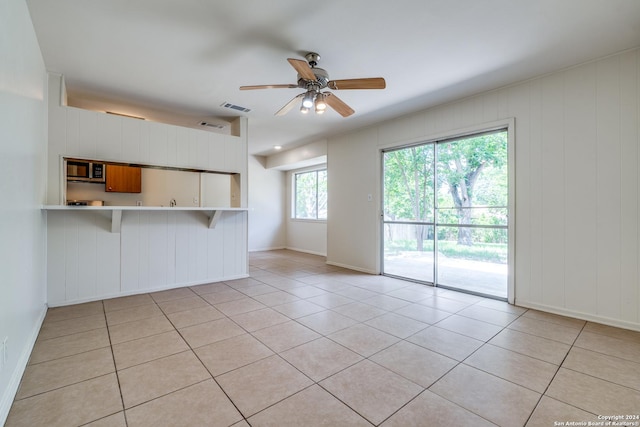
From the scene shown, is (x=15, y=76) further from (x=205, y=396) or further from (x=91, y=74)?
(x=205, y=396)

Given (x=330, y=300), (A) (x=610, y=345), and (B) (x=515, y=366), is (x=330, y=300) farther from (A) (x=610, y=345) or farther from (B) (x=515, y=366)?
(A) (x=610, y=345)

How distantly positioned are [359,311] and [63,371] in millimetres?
2451

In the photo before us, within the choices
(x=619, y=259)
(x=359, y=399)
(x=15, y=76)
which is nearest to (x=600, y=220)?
(x=619, y=259)

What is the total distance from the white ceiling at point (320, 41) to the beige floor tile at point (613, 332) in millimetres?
2548

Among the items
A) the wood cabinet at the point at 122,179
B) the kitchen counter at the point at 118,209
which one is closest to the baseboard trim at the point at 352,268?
the kitchen counter at the point at 118,209

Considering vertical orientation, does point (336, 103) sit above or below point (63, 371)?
above

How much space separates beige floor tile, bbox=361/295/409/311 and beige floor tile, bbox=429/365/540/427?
4.22 ft

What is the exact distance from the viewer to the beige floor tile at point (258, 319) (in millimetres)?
2703

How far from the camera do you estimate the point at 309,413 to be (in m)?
1.55

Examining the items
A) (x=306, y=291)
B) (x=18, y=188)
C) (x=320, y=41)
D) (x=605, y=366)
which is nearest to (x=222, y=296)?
(x=306, y=291)

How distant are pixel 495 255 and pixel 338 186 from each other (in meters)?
2.96

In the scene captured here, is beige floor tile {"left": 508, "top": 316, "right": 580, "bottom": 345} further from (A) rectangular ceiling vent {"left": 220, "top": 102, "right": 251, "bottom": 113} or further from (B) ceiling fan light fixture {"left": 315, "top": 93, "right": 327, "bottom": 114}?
(A) rectangular ceiling vent {"left": 220, "top": 102, "right": 251, "bottom": 113}

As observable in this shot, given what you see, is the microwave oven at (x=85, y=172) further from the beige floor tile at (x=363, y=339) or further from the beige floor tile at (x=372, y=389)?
the beige floor tile at (x=372, y=389)

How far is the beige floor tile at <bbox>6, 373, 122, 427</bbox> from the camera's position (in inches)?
58.5
